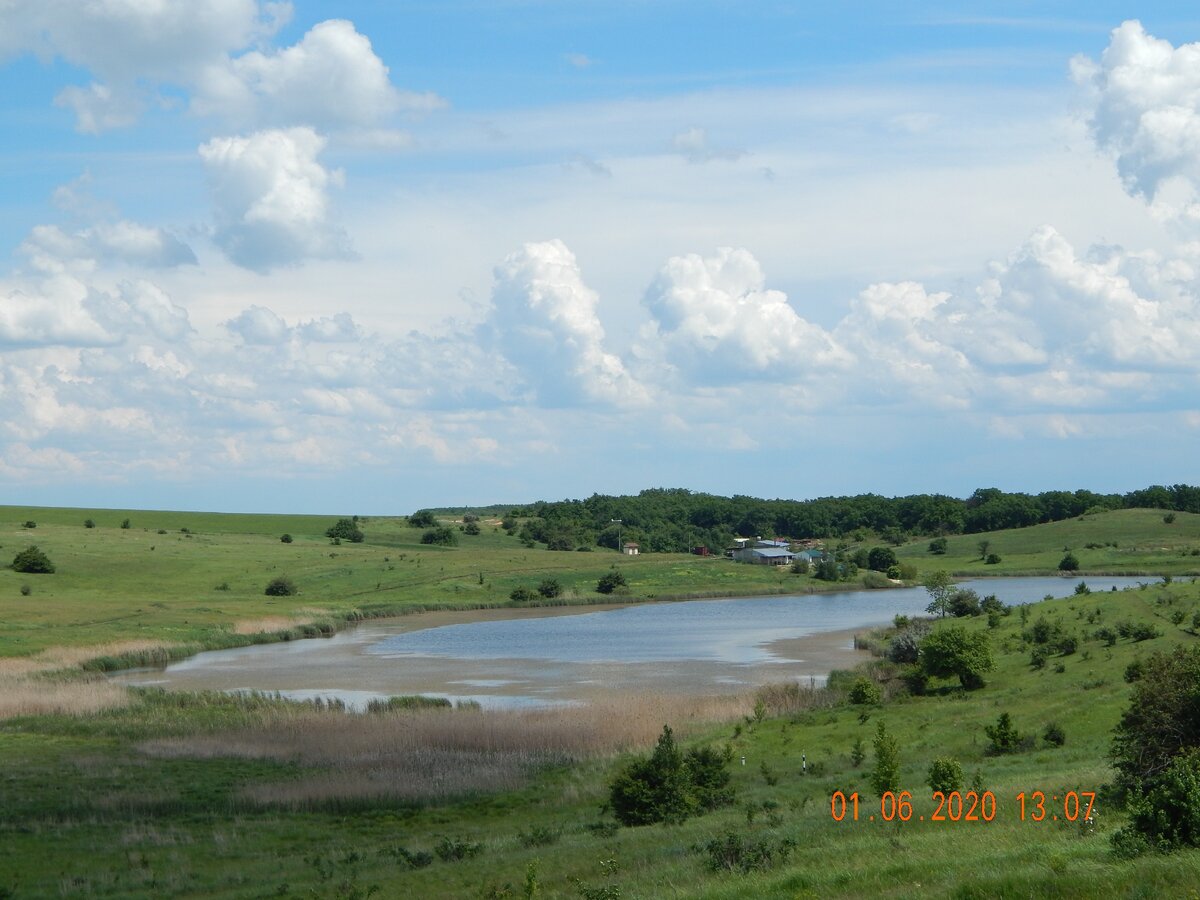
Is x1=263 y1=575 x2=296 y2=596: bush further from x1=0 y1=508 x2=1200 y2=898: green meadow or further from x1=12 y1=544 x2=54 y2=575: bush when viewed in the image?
x1=0 y1=508 x2=1200 y2=898: green meadow

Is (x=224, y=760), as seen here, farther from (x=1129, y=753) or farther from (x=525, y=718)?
(x=1129, y=753)

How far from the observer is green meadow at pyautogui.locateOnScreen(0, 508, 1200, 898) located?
1471cm

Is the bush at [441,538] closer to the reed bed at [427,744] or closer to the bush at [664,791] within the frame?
the reed bed at [427,744]

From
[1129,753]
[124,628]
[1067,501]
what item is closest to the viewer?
[1129,753]

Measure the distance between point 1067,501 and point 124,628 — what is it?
543 ft

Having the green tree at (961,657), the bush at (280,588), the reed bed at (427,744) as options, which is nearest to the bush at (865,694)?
the green tree at (961,657)

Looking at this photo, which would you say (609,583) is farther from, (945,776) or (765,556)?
(945,776)

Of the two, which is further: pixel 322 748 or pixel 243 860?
pixel 322 748

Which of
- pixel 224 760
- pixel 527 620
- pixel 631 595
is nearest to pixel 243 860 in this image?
pixel 224 760

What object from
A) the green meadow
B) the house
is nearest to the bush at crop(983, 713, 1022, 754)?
the green meadow

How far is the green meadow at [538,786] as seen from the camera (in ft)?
48.3

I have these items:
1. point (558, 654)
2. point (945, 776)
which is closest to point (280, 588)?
point (558, 654)

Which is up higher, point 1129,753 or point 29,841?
point 1129,753

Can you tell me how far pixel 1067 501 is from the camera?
196375 mm
